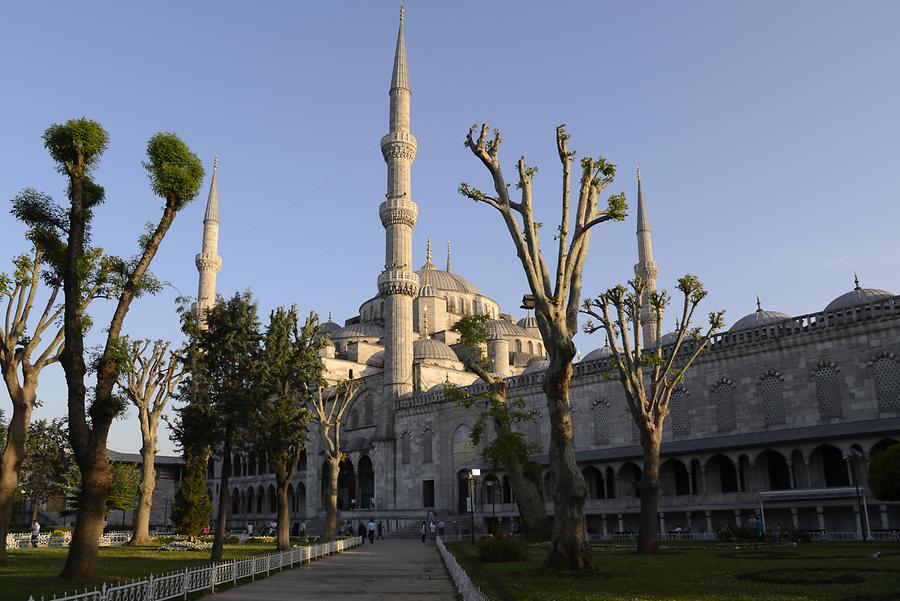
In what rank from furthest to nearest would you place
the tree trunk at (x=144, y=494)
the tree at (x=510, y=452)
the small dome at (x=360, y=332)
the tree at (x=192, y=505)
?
1. the small dome at (x=360, y=332)
2. the tree at (x=192, y=505)
3. the tree trunk at (x=144, y=494)
4. the tree at (x=510, y=452)

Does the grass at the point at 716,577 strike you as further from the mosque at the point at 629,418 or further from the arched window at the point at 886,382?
the arched window at the point at 886,382

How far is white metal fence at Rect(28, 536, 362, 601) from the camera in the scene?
1035 cm

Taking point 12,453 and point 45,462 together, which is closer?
point 12,453

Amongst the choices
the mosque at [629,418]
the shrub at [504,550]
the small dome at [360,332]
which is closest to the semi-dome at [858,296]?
the mosque at [629,418]

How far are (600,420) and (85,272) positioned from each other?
2917 cm

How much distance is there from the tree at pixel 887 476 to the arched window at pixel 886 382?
737cm

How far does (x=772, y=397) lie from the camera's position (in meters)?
33.9

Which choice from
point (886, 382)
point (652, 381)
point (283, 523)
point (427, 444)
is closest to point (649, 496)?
point (652, 381)

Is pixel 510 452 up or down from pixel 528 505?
up

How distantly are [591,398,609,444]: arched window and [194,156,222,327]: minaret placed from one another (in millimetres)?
32986

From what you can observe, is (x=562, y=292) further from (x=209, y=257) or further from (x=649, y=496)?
(x=209, y=257)

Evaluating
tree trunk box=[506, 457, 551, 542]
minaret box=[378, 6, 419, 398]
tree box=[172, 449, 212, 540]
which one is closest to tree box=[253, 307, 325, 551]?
tree trunk box=[506, 457, 551, 542]

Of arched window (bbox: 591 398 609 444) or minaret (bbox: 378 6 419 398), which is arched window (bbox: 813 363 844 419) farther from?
minaret (bbox: 378 6 419 398)

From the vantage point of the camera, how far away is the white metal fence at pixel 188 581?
10.4m
